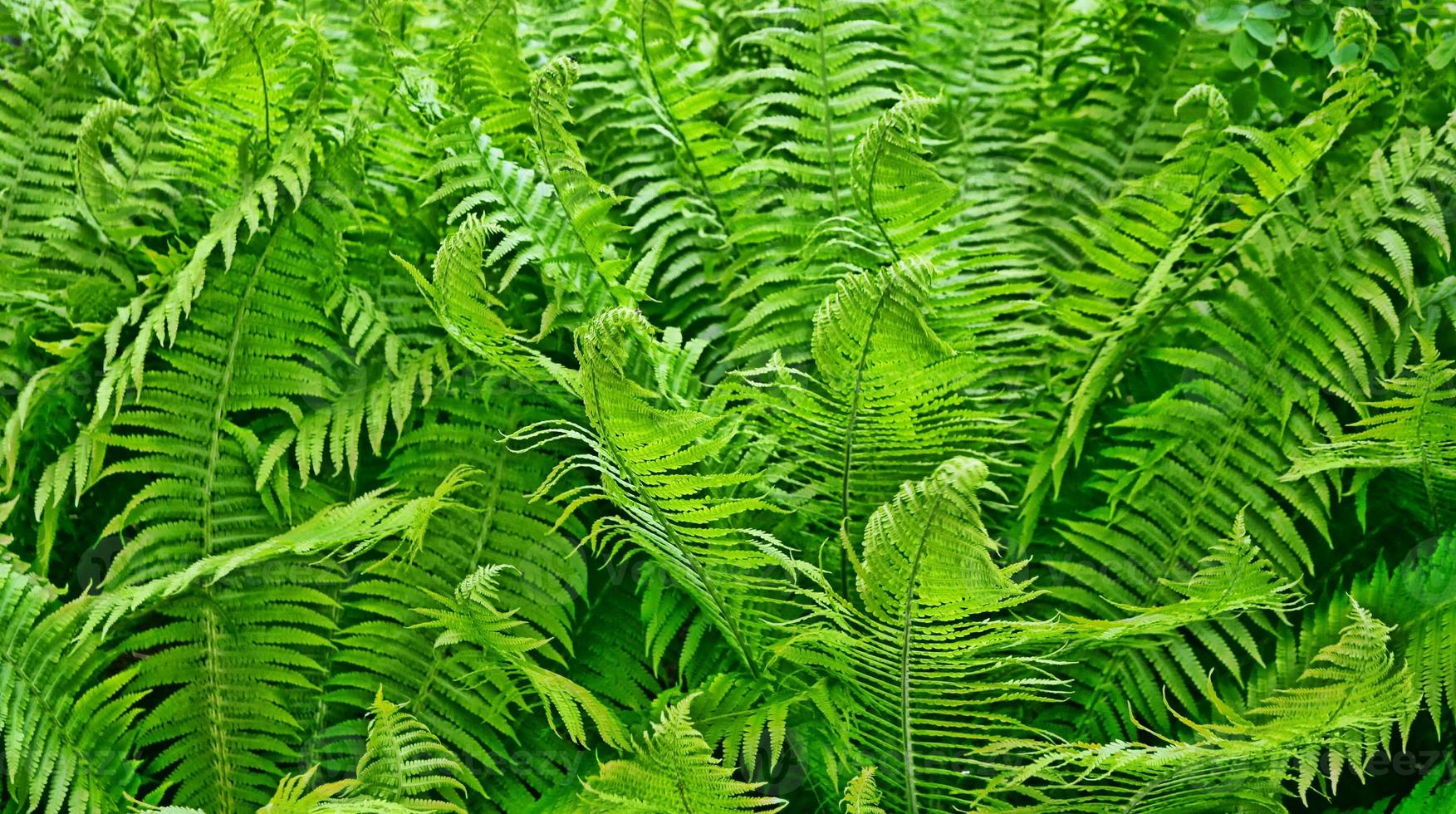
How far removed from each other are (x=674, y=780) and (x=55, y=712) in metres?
0.76

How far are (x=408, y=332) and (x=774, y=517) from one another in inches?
23.1

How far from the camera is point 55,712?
1.28 meters

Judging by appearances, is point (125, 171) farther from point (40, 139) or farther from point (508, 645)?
point (508, 645)

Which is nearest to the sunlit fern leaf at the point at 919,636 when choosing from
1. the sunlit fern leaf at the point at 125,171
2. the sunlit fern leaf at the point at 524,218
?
the sunlit fern leaf at the point at 524,218

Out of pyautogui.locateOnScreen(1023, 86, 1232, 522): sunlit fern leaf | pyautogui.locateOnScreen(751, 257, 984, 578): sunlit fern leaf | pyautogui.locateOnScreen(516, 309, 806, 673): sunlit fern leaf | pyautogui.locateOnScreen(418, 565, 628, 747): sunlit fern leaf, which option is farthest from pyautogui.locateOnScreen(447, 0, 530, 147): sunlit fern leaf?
pyautogui.locateOnScreen(1023, 86, 1232, 522): sunlit fern leaf

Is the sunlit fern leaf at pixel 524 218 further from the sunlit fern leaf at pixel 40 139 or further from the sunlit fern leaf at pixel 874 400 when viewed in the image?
the sunlit fern leaf at pixel 40 139

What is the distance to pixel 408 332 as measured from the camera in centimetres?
158

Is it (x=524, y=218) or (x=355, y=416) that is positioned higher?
(x=524, y=218)

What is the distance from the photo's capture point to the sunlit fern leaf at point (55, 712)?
1.25 meters

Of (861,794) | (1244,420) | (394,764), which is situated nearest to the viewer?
(861,794)

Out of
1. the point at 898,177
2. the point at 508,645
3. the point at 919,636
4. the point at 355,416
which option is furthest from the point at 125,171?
the point at 919,636

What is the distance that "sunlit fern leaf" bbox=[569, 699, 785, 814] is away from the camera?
3.37 feet

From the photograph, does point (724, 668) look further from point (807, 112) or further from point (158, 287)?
point (158, 287)

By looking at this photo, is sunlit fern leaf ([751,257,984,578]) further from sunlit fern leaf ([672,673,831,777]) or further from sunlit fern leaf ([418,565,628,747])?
sunlit fern leaf ([418,565,628,747])
